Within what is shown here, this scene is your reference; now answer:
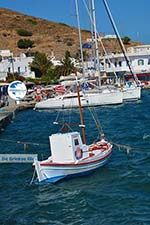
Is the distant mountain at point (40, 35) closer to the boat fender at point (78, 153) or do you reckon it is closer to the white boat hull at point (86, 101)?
the white boat hull at point (86, 101)

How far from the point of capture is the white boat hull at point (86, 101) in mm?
57156

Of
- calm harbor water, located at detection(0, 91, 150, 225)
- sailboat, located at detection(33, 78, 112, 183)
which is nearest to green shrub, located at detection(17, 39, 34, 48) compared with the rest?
calm harbor water, located at detection(0, 91, 150, 225)

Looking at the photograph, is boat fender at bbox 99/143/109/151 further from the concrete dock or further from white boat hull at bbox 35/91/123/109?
white boat hull at bbox 35/91/123/109

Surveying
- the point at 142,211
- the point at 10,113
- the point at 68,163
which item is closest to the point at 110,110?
the point at 10,113

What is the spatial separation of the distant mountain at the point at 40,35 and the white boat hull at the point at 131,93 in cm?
5906

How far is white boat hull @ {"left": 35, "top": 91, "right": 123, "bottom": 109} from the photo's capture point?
57.2 metres

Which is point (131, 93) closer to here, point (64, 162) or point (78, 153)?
point (78, 153)

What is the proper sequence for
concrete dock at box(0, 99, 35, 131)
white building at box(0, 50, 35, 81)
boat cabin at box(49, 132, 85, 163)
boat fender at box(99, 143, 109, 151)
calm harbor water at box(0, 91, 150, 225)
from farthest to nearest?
white building at box(0, 50, 35, 81), concrete dock at box(0, 99, 35, 131), boat fender at box(99, 143, 109, 151), boat cabin at box(49, 132, 85, 163), calm harbor water at box(0, 91, 150, 225)

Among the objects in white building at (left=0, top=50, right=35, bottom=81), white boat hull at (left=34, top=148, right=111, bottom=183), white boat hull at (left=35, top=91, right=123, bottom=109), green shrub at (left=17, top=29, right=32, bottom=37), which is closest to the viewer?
white boat hull at (left=34, top=148, right=111, bottom=183)

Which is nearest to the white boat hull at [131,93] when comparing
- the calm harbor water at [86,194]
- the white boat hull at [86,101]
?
the white boat hull at [86,101]

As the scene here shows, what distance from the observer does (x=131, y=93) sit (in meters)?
62.1

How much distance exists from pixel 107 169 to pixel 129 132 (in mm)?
13331

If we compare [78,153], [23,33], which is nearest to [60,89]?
[78,153]

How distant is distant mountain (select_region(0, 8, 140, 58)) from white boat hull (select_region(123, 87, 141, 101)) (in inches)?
2325
